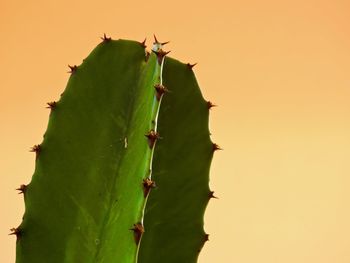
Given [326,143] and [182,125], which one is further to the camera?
[326,143]

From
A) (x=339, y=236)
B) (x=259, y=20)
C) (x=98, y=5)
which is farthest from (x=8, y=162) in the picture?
(x=339, y=236)

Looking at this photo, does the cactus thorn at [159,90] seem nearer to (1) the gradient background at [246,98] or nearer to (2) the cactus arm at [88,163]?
(2) the cactus arm at [88,163]

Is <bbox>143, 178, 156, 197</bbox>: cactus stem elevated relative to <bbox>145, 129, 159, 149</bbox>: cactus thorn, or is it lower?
lower

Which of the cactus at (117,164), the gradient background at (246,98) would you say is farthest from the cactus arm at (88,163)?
the gradient background at (246,98)

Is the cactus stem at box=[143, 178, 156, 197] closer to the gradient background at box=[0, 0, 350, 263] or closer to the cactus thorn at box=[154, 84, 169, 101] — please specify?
the cactus thorn at box=[154, 84, 169, 101]

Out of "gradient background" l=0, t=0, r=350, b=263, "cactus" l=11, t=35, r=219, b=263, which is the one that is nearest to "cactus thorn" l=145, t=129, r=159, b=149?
"cactus" l=11, t=35, r=219, b=263

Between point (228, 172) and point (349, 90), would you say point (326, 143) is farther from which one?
point (228, 172)

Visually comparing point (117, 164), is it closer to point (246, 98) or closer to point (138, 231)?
point (138, 231)
